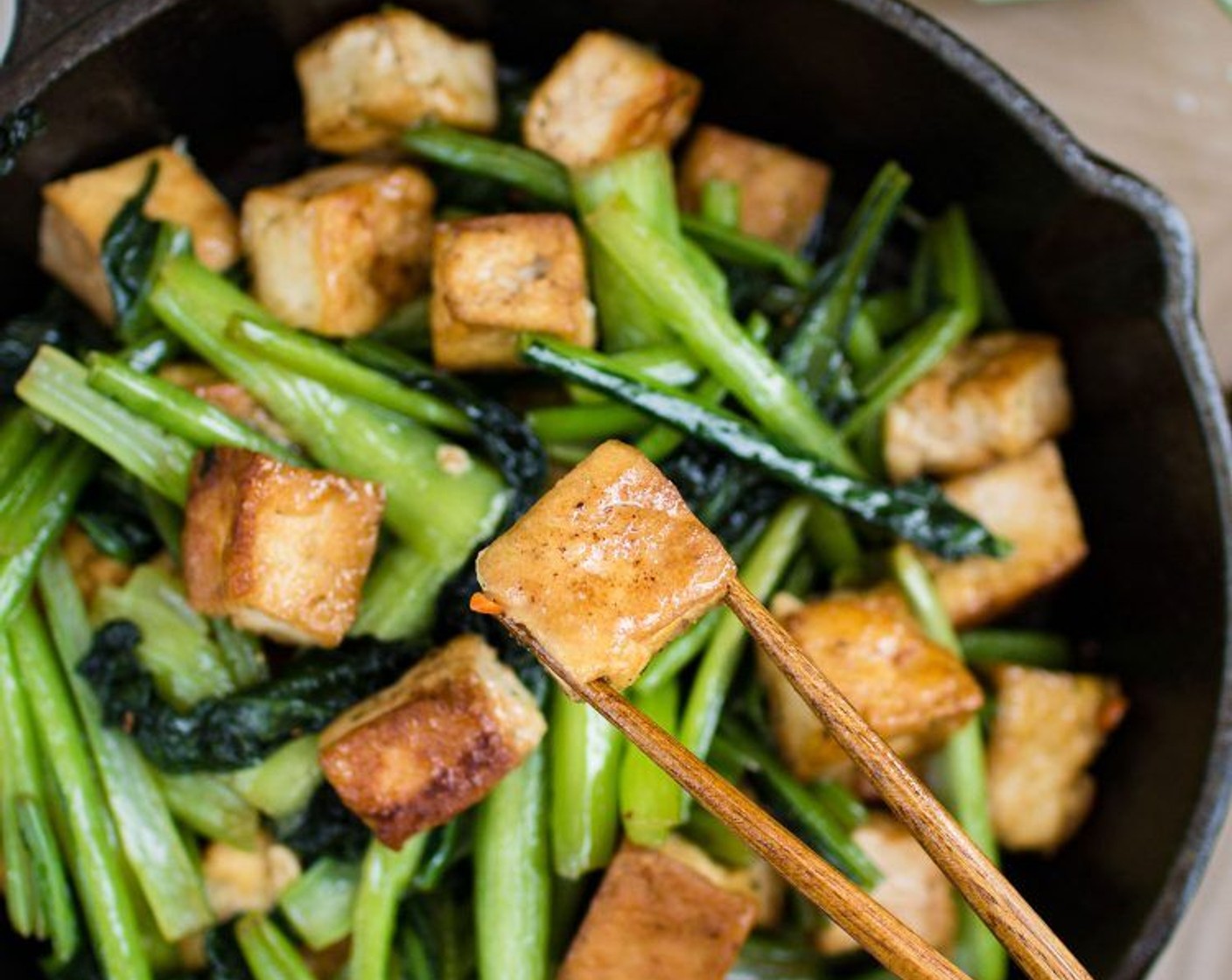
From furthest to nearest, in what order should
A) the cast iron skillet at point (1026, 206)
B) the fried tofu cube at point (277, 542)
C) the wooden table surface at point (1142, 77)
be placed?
the wooden table surface at point (1142, 77) < the cast iron skillet at point (1026, 206) < the fried tofu cube at point (277, 542)

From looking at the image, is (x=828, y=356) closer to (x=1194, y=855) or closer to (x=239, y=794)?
(x=1194, y=855)

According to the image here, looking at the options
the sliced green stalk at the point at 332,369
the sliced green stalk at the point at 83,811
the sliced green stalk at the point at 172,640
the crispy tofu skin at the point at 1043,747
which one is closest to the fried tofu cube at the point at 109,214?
the sliced green stalk at the point at 332,369

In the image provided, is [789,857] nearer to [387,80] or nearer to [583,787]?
[583,787]

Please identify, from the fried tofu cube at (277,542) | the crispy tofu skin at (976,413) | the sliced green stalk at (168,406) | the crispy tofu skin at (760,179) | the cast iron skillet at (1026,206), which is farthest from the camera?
the crispy tofu skin at (760,179)

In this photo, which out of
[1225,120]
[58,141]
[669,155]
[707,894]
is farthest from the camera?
[1225,120]

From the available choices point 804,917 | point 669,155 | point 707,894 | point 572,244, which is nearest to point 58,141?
point 572,244

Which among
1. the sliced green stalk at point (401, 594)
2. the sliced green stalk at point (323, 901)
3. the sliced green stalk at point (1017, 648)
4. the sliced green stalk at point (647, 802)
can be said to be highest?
the sliced green stalk at point (401, 594)

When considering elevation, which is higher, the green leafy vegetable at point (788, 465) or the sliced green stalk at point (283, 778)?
the green leafy vegetable at point (788, 465)

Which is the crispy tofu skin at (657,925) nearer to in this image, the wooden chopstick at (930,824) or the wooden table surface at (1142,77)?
the wooden chopstick at (930,824)
